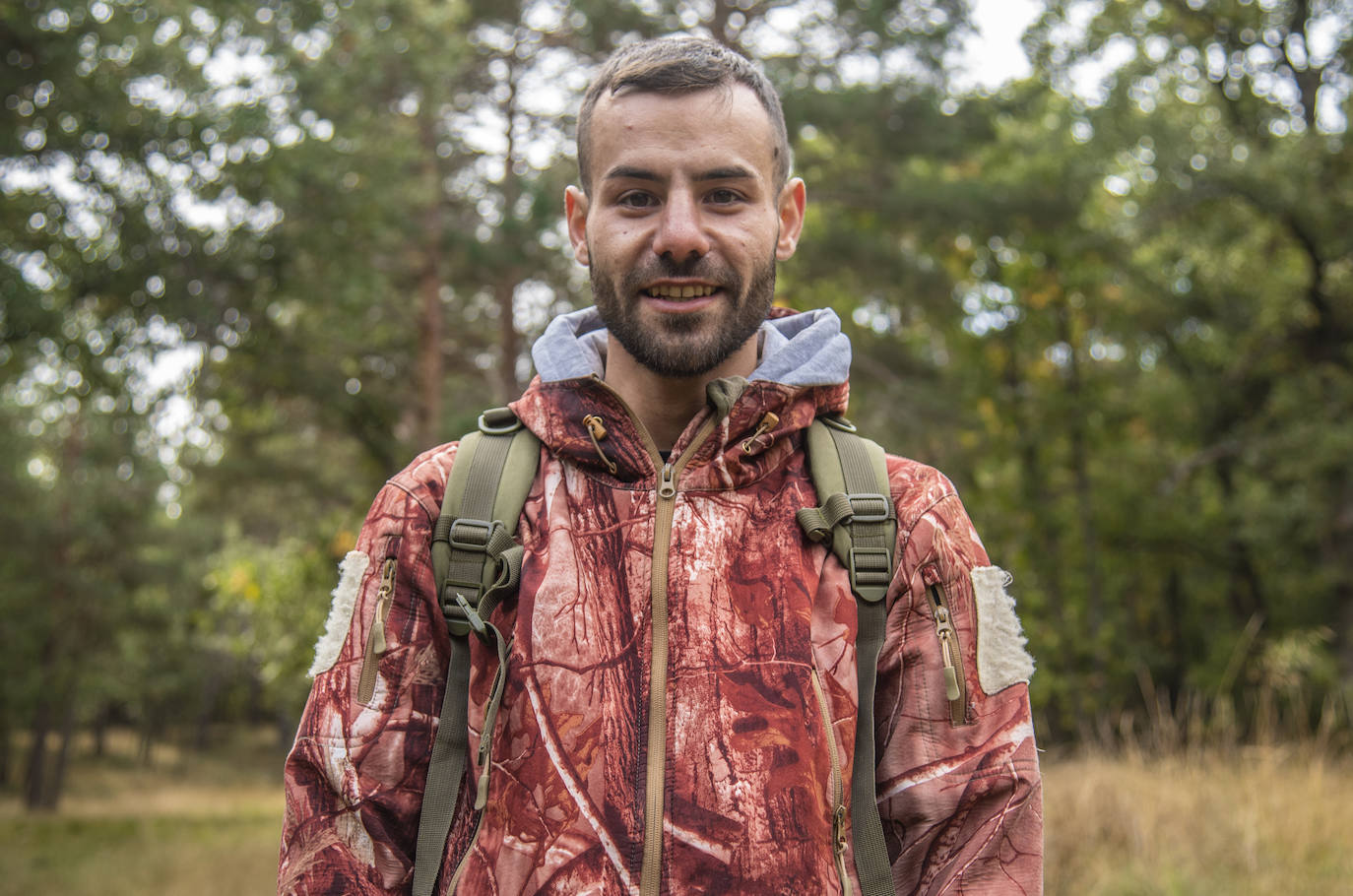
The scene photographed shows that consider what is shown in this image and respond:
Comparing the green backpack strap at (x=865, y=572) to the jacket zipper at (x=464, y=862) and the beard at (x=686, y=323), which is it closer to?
the beard at (x=686, y=323)

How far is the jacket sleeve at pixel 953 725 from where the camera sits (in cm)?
178

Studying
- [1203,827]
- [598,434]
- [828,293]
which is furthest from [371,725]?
[828,293]

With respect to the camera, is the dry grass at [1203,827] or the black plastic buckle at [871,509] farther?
the dry grass at [1203,827]

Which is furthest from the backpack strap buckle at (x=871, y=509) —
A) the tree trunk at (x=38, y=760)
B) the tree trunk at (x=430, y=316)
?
the tree trunk at (x=38, y=760)

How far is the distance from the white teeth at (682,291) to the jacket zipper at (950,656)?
0.68 meters

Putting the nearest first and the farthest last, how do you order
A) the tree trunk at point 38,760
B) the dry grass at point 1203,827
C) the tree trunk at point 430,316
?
the dry grass at point 1203,827, the tree trunk at point 430,316, the tree trunk at point 38,760

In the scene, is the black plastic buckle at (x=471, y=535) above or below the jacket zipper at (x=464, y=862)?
above

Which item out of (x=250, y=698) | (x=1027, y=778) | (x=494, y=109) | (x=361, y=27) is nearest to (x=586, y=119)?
(x=1027, y=778)

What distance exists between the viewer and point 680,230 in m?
1.95

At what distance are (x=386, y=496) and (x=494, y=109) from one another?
1470 centimetres

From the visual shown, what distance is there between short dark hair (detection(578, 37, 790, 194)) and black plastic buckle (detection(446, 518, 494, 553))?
2.32ft

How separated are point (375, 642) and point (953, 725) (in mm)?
999

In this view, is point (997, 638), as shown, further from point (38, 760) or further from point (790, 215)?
point (38, 760)

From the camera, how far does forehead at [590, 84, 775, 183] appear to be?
199 cm
